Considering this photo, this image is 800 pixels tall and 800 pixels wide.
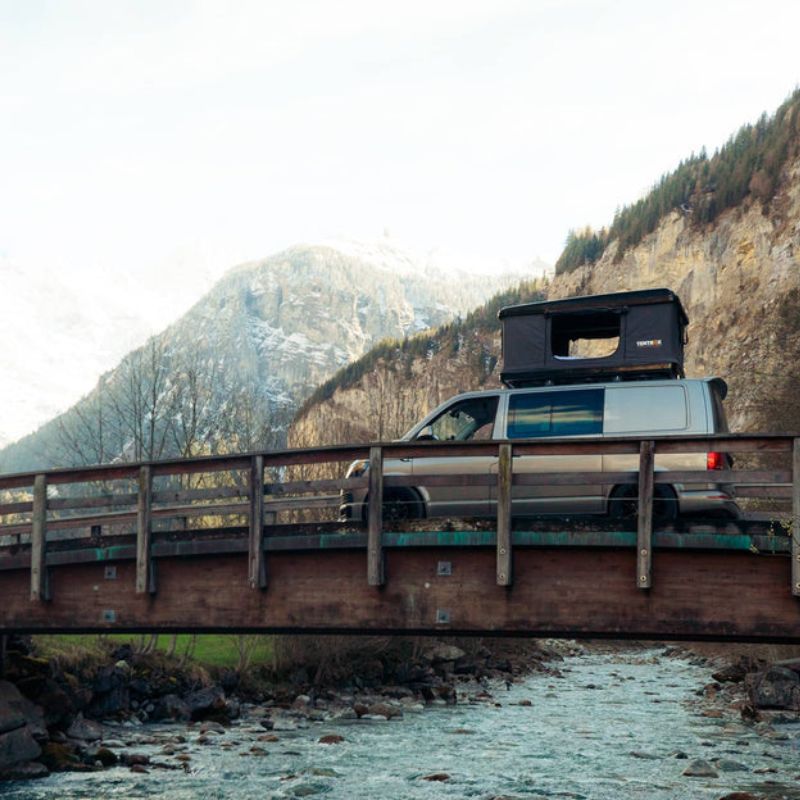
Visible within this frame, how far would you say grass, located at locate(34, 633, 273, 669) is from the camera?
27.9 meters

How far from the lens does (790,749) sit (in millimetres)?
24031

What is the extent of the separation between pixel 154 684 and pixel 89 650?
190 cm

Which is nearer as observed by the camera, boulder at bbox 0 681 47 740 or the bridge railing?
the bridge railing

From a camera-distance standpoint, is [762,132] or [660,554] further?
[762,132]

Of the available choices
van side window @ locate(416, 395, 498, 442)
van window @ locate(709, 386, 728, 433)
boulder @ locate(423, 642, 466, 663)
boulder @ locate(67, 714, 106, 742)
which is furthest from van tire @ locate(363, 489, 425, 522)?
boulder @ locate(423, 642, 466, 663)

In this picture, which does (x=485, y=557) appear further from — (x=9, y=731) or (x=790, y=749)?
(x=790, y=749)

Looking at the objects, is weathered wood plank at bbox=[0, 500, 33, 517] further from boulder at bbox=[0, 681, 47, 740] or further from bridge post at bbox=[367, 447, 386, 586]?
bridge post at bbox=[367, 447, 386, 586]

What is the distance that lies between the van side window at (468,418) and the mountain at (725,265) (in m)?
25.2

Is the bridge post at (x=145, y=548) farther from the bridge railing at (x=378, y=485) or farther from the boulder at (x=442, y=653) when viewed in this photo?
the boulder at (x=442, y=653)

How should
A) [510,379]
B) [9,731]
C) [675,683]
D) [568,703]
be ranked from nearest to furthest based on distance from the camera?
1. [510,379]
2. [9,731]
3. [568,703]
4. [675,683]

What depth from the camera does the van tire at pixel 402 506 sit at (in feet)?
48.9

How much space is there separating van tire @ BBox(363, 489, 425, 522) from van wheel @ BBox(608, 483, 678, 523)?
250cm

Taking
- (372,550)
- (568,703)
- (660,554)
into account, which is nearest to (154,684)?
(568,703)

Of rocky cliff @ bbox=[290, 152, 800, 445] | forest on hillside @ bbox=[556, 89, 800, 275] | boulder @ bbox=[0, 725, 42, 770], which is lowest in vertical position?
boulder @ bbox=[0, 725, 42, 770]
